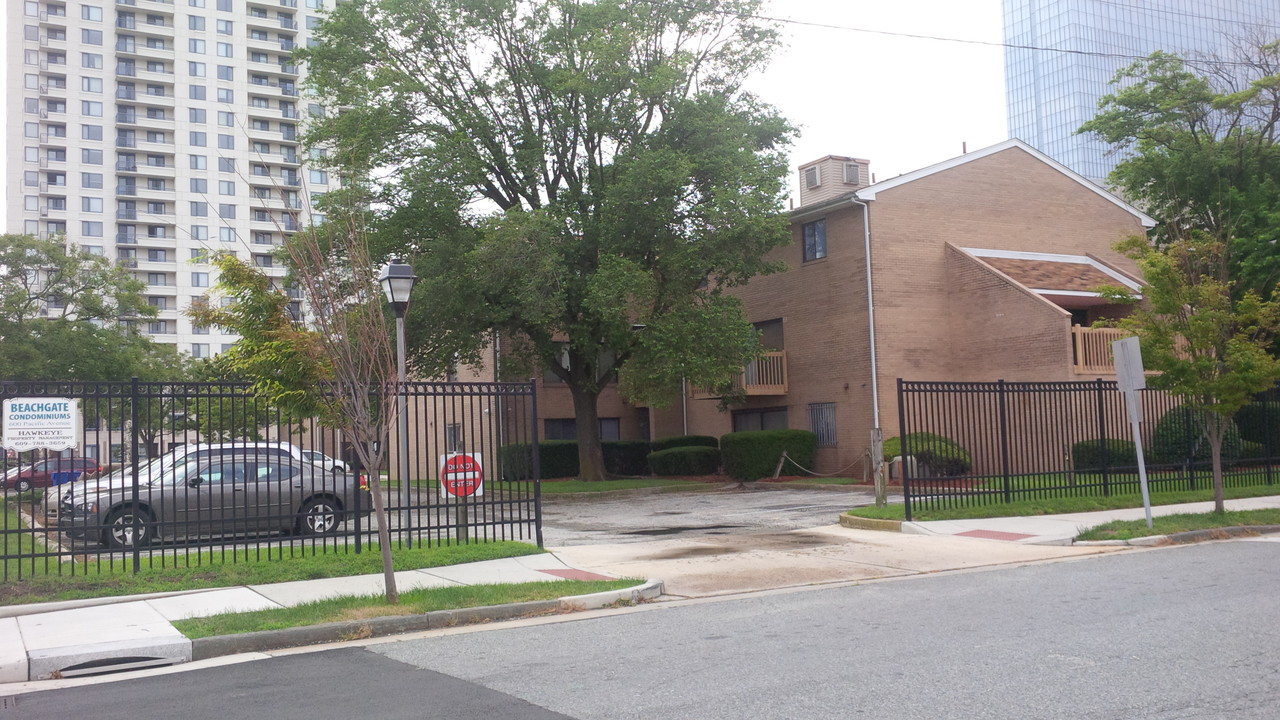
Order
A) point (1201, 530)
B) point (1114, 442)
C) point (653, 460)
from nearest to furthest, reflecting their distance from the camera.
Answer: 1. point (1201, 530)
2. point (1114, 442)
3. point (653, 460)

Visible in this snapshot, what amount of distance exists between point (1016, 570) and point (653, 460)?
2421 cm

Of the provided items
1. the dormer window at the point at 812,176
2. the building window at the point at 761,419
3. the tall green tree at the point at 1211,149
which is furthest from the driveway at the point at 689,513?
the tall green tree at the point at 1211,149

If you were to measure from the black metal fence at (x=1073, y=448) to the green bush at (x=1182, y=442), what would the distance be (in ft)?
0.09

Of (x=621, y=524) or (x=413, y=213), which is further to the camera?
(x=413, y=213)

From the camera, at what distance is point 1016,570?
12.0 m

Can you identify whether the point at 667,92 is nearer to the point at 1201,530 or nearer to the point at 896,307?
the point at 896,307

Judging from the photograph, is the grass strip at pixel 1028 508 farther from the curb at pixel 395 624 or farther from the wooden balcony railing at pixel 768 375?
the wooden balcony railing at pixel 768 375

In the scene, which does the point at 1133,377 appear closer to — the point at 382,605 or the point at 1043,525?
the point at 1043,525

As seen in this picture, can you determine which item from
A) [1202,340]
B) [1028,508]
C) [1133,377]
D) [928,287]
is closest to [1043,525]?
[1028,508]

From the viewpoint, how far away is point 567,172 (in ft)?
101

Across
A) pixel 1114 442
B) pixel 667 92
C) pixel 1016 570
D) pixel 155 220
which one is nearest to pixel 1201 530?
pixel 1016 570

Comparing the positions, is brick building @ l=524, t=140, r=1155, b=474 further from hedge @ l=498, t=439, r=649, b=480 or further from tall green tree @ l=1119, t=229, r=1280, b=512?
tall green tree @ l=1119, t=229, r=1280, b=512

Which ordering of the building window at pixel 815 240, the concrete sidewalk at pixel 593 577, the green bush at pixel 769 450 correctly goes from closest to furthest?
the concrete sidewalk at pixel 593 577
the green bush at pixel 769 450
the building window at pixel 815 240

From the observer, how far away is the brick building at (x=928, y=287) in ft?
93.9
